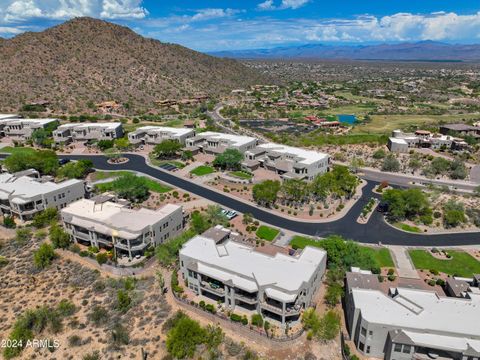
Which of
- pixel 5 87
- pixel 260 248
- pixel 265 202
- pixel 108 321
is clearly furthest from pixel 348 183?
pixel 5 87

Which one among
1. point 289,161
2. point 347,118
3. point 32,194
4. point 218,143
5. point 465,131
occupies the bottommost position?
point 347,118

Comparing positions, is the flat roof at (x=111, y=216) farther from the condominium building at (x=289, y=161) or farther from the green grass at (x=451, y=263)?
the green grass at (x=451, y=263)

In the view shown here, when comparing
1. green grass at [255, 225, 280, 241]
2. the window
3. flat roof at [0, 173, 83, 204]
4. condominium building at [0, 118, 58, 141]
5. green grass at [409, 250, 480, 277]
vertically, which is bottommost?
green grass at [409, 250, 480, 277]

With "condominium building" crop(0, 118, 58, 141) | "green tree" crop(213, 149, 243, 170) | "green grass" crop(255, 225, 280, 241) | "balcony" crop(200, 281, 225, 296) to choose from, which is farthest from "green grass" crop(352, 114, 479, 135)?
"condominium building" crop(0, 118, 58, 141)

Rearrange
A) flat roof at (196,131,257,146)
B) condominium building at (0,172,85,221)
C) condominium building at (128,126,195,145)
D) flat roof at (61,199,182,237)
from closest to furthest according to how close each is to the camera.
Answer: flat roof at (61,199,182,237)
condominium building at (0,172,85,221)
flat roof at (196,131,257,146)
condominium building at (128,126,195,145)

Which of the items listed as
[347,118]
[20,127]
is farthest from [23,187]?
[347,118]

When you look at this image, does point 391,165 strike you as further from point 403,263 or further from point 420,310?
point 420,310

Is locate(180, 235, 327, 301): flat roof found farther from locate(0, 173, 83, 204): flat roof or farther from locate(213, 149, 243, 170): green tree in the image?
locate(213, 149, 243, 170): green tree
